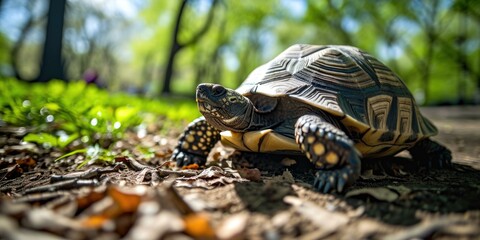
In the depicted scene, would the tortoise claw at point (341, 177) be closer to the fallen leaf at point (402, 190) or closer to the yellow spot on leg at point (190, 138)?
the fallen leaf at point (402, 190)

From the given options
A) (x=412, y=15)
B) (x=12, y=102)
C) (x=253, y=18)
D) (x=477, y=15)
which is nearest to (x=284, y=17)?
(x=253, y=18)

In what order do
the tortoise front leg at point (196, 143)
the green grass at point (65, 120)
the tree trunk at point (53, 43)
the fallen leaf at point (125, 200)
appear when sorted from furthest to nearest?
the tree trunk at point (53, 43), the green grass at point (65, 120), the tortoise front leg at point (196, 143), the fallen leaf at point (125, 200)

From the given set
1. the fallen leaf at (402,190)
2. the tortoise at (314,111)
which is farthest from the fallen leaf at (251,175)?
the fallen leaf at (402,190)

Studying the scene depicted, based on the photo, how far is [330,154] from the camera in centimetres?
209

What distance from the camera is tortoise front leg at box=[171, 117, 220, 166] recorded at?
3117 mm

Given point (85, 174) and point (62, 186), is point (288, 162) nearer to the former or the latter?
point (85, 174)

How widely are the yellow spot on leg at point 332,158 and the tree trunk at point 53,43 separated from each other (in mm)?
10270

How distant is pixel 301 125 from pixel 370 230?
3.22ft

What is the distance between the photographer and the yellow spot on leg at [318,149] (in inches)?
83.6

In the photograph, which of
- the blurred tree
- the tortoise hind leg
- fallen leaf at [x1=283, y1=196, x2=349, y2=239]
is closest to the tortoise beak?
fallen leaf at [x1=283, y1=196, x2=349, y2=239]

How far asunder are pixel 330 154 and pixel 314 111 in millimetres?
565

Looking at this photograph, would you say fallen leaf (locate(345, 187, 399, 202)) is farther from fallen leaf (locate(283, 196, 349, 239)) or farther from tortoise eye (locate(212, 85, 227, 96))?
tortoise eye (locate(212, 85, 227, 96))

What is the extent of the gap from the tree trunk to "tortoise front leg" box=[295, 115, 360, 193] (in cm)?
1013

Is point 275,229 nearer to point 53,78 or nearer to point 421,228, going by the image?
point 421,228
